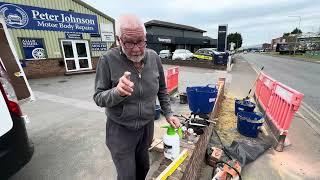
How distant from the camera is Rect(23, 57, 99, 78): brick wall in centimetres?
1186

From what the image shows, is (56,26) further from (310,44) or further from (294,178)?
(310,44)

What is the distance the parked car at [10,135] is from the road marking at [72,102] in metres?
3.38

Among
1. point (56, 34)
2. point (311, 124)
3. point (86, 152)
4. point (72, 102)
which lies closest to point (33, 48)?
point (56, 34)

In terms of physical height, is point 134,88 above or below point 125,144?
above

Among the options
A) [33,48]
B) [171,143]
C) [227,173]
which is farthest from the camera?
Result: [33,48]

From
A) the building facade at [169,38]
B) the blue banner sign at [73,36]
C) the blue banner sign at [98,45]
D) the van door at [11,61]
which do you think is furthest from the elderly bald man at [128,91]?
the building facade at [169,38]

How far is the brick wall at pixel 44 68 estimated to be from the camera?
38.9 ft

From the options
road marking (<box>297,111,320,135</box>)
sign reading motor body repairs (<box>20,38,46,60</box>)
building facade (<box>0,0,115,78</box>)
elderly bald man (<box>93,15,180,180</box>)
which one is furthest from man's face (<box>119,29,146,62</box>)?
sign reading motor body repairs (<box>20,38,46,60</box>)

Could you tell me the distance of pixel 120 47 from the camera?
5.56 feet

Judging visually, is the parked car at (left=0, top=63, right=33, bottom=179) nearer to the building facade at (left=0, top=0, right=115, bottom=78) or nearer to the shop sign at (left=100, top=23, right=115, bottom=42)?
the building facade at (left=0, top=0, right=115, bottom=78)

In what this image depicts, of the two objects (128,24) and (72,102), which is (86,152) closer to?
(128,24)

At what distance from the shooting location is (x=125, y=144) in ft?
6.17

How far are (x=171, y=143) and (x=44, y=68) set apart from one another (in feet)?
41.9

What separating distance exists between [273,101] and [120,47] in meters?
4.14
